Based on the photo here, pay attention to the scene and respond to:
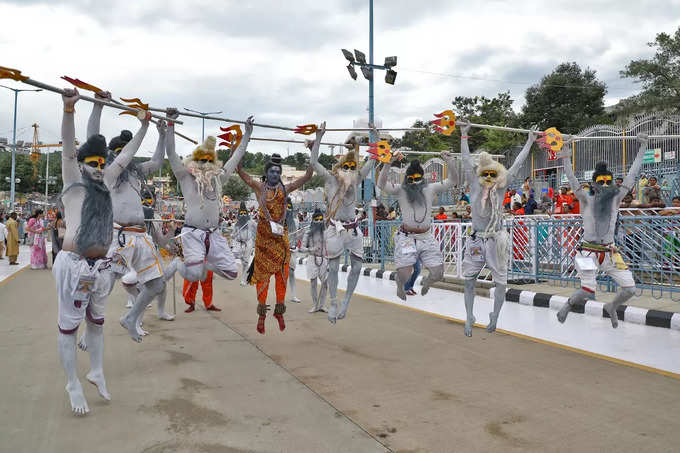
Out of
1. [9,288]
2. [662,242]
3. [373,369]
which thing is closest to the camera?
[373,369]

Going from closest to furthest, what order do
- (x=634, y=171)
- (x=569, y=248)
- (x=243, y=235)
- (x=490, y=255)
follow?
(x=490, y=255), (x=634, y=171), (x=569, y=248), (x=243, y=235)

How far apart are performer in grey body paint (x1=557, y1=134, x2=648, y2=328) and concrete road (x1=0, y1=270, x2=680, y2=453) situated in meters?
1.19

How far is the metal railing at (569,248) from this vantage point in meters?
8.87

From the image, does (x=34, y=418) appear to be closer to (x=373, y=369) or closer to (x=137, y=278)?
(x=137, y=278)

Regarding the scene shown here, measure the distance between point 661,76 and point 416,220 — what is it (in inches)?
996

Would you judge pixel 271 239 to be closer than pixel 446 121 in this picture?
Yes

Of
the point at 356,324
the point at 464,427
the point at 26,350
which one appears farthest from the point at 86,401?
the point at 356,324

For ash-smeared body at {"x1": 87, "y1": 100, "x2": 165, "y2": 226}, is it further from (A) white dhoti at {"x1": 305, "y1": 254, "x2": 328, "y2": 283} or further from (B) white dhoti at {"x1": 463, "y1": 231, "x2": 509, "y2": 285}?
(B) white dhoti at {"x1": 463, "y1": 231, "x2": 509, "y2": 285}

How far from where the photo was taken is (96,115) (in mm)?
4781

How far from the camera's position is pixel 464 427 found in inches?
148

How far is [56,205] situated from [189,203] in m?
1.88

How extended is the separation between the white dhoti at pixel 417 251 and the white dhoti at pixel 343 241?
0.75m

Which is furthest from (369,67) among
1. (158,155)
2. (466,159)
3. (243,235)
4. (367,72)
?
(158,155)

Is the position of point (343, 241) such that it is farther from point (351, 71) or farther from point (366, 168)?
point (351, 71)
